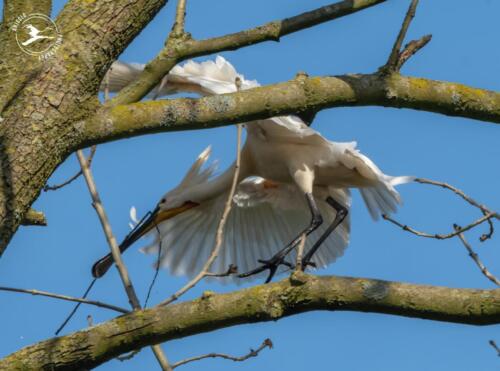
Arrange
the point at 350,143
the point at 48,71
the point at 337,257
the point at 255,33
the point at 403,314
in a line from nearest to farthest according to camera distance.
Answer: the point at 403,314
the point at 48,71
the point at 255,33
the point at 350,143
the point at 337,257

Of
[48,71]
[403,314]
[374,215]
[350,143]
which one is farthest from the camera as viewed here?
[374,215]

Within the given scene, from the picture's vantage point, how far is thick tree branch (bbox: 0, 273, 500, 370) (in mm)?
2955

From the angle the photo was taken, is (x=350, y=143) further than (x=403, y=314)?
Yes

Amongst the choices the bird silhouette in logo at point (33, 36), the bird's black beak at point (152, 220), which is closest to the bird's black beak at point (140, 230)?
the bird's black beak at point (152, 220)

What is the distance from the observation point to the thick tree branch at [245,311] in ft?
9.70

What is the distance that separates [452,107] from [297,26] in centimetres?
65

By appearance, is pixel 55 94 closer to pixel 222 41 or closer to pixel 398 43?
pixel 222 41

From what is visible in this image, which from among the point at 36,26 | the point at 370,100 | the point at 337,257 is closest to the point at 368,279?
the point at 370,100

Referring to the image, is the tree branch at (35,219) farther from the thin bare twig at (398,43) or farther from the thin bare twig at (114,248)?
the thin bare twig at (398,43)

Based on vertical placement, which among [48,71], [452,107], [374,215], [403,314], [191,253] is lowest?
[403,314]

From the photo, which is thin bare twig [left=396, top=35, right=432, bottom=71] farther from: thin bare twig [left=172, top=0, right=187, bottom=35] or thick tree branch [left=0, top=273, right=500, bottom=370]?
thick tree branch [left=0, top=273, right=500, bottom=370]

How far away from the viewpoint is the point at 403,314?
298 cm

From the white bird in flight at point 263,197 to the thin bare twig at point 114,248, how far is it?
186cm

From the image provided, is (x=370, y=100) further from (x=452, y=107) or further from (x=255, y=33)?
(x=255, y=33)
